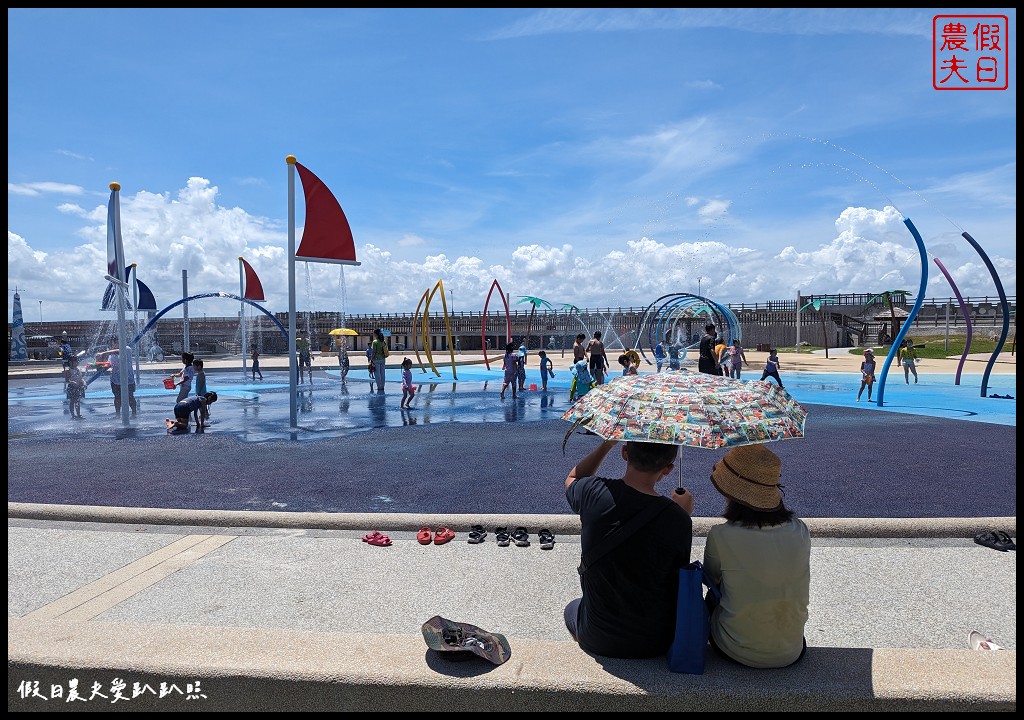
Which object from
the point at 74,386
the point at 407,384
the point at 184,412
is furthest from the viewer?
the point at 407,384

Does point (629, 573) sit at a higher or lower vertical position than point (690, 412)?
lower

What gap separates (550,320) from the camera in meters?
75.8

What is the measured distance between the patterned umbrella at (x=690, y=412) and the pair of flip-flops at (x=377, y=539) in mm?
2658

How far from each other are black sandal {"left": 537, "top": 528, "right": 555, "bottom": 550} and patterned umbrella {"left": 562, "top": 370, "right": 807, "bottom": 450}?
2.16 meters

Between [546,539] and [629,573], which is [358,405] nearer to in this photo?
[546,539]

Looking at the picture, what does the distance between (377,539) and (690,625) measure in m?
3.30

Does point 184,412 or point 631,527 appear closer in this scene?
point 631,527

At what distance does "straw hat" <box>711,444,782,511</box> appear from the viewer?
277 cm

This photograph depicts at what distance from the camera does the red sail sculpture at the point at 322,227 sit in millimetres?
13281

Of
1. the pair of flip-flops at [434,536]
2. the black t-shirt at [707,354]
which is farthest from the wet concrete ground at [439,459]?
the black t-shirt at [707,354]

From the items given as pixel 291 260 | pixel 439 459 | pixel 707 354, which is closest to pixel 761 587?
pixel 439 459

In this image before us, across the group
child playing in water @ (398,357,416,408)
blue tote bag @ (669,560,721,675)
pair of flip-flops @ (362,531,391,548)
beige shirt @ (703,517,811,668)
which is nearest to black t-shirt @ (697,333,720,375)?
child playing in water @ (398,357,416,408)

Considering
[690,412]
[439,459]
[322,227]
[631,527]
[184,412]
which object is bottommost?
[439,459]

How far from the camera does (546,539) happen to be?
17.8 ft
